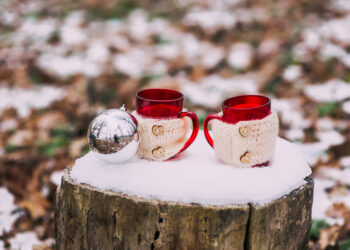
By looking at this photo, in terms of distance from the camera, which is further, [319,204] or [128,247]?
[319,204]

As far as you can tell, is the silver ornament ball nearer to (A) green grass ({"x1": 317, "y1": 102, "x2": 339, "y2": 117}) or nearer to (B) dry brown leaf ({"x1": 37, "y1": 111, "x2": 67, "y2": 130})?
(B) dry brown leaf ({"x1": 37, "y1": 111, "x2": 67, "y2": 130})

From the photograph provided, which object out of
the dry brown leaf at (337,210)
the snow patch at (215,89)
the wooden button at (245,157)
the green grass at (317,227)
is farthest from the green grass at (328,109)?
the wooden button at (245,157)

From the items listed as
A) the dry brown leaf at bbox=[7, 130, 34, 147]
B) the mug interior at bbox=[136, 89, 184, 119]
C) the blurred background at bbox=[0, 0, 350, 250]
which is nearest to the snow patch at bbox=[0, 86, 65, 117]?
the blurred background at bbox=[0, 0, 350, 250]

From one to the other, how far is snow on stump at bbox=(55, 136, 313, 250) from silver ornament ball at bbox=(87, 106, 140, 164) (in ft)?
0.19

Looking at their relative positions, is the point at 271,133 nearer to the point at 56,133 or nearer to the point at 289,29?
the point at 56,133

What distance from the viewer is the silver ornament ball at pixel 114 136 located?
1.53 m

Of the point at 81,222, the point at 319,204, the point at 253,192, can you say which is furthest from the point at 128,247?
the point at 319,204

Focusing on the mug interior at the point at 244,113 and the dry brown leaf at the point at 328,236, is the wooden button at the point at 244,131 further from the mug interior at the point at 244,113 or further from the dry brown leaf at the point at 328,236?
the dry brown leaf at the point at 328,236

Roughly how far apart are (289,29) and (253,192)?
13.0ft

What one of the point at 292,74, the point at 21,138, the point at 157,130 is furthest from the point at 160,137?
the point at 292,74

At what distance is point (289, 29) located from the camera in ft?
16.4

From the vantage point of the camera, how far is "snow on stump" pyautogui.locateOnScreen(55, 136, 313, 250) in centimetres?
144

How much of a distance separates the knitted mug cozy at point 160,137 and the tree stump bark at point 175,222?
224mm

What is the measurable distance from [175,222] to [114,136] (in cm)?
37
